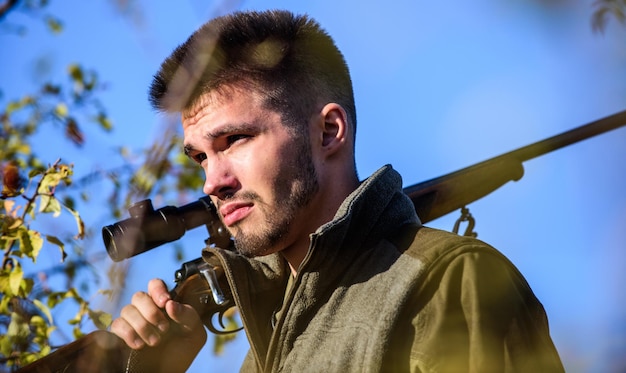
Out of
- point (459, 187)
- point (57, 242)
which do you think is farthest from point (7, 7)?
point (459, 187)

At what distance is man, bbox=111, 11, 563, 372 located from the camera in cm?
281

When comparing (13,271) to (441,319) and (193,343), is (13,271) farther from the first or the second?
(441,319)

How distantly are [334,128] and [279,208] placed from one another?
1.64 feet

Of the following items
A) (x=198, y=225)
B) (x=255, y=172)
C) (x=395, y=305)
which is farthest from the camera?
(x=198, y=225)

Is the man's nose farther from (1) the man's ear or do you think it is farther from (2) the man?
(1) the man's ear

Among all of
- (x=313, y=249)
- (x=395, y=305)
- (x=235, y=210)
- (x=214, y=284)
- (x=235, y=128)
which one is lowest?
(x=395, y=305)

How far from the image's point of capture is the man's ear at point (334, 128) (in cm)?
375

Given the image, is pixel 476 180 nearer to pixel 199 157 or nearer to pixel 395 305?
pixel 199 157

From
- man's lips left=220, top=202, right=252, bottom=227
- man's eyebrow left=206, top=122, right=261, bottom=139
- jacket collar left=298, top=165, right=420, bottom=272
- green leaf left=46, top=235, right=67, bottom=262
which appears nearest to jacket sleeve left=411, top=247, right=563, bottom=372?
jacket collar left=298, top=165, right=420, bottom=272

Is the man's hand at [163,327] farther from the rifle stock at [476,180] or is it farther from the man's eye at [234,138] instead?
the rifle stock at [476,180]

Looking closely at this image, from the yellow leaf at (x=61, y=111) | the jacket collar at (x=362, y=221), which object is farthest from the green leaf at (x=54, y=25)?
the jacket collar at (x=362, y=221)

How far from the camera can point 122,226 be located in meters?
4.16

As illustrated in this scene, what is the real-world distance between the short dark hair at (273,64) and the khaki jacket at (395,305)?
1.80 feet

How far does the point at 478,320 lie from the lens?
2.69 m
